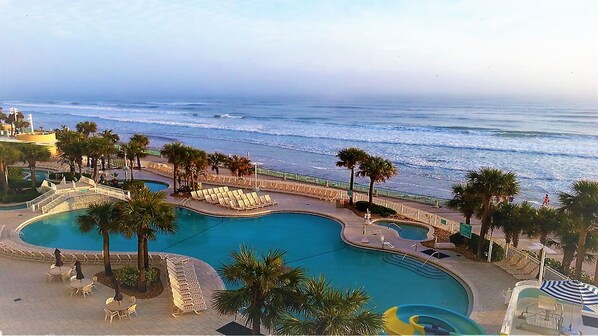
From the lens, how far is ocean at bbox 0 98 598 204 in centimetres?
4259

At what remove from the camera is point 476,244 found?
18.6 m

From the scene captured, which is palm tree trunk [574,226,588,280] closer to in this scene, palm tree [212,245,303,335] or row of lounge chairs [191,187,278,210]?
palm tree [212,245,303,335]

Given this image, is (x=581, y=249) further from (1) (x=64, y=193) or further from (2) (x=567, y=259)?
(1) (x=64, y=193)

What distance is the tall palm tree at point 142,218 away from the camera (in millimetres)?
14047

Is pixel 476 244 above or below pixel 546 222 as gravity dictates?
below

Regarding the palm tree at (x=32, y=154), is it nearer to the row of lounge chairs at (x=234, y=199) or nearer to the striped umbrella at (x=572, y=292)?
the row of lounge chairs at (x=234, y=199)

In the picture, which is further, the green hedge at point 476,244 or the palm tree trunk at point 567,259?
the green hedge at point 476,244

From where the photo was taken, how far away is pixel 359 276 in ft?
55.5

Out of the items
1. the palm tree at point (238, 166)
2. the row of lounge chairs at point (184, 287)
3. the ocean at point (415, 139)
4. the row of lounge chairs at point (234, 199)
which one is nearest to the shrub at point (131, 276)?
the row of lounge chairs at point (184, 287)

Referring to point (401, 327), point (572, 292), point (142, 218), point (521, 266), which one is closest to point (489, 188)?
point (521, 266)

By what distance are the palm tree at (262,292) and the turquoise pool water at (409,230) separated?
12771 mm

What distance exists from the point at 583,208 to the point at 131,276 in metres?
16.1

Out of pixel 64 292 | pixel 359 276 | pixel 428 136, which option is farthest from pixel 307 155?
pixel 64 292

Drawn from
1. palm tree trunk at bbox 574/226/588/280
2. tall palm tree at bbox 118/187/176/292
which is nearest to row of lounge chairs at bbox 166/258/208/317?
tall palm tree at bbox 118/187/176/292
